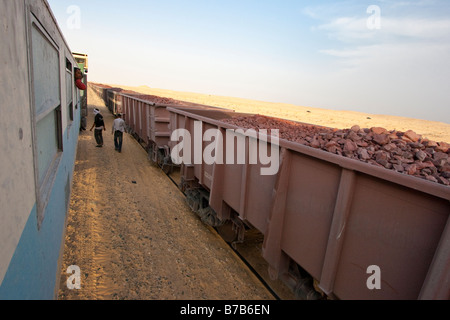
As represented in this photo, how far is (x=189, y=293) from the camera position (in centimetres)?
357

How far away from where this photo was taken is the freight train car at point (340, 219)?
184cm

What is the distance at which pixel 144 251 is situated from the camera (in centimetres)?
434

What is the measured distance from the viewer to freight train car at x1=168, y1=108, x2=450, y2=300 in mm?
1844

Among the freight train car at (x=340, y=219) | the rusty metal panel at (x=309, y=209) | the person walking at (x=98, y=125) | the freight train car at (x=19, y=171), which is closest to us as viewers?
the freight train car at (x=19, y=171)

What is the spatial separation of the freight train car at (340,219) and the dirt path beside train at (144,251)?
0.99 meters

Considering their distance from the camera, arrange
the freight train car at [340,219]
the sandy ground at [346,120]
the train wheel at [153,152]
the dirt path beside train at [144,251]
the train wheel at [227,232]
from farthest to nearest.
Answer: the sandy ground at [346,120] < the train wheel at [153,152] < the train wheel at [227,232] < the dirt path beside train at [144,251] < the freight train car at [340,219]

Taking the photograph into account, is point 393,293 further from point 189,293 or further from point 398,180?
point 189,293

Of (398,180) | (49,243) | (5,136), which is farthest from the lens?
(49,243)

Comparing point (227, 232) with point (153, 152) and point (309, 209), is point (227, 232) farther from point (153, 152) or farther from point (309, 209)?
point (153, 152)

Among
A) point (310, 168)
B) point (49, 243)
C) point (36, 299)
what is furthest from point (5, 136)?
point (310, 168)

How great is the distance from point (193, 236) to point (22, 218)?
3623 millimetres

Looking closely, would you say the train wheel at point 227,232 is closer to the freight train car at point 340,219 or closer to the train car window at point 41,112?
the freight train car at point 340,219

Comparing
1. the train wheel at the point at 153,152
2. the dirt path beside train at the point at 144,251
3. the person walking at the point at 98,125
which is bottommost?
the dirt path beside train at the point at 144,251

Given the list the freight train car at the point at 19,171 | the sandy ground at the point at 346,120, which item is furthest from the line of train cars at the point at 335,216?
the sandy ground at the point at 346,120
